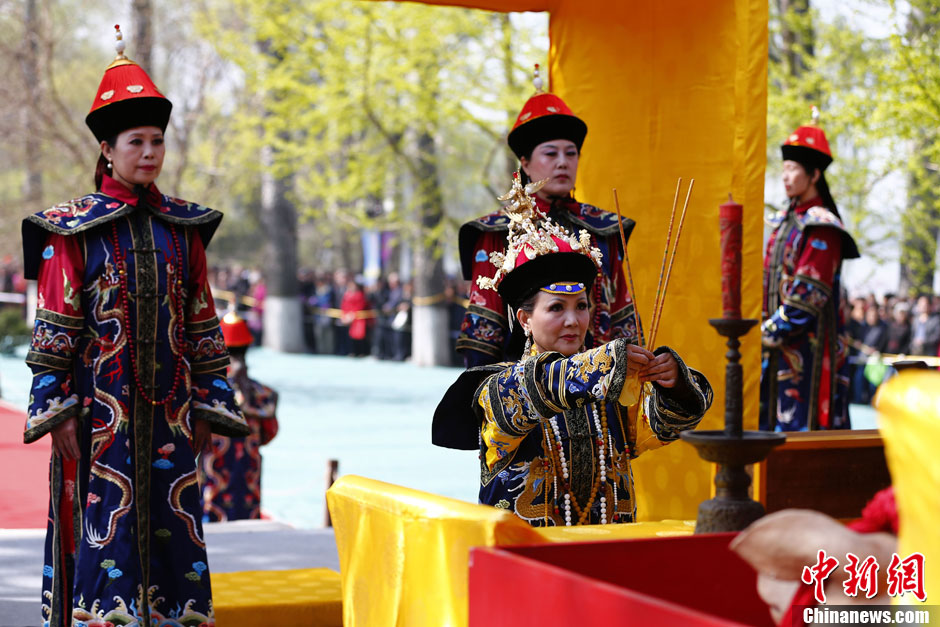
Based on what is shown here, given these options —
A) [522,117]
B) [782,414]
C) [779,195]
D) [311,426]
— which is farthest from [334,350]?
[522,117]

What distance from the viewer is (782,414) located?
669 centimetres

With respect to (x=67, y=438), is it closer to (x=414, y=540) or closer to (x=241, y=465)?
(x=414, y=540)

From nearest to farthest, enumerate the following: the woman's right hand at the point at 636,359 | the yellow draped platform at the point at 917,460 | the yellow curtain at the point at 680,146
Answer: the yellow draped platform at the point at 917,460, the woman's right hand at the point at 636,359, the yellow curtain at the point at 680,146

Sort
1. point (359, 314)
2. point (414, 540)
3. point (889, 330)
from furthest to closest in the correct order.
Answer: point (359, 314) < point (889, 330) < point (414, 540)

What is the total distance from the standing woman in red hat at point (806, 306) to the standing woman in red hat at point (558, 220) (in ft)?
7.00

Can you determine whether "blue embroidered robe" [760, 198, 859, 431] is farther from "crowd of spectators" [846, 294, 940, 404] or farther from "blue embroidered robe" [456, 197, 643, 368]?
"crowd of spectators" [846, 294, 940, 404]

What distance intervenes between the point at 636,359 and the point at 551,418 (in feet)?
1.71

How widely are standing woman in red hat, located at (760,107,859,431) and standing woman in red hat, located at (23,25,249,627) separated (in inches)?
129

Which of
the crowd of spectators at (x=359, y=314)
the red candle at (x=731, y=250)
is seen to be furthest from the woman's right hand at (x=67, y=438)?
the crowd of spectators at (x=359, y=314)

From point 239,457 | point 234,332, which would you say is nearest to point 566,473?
point 239,457

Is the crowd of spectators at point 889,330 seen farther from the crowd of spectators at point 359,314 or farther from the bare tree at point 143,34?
the bare tree at point 143,34

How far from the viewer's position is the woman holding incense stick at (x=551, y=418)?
3279 mm

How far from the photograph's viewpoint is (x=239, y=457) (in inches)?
283

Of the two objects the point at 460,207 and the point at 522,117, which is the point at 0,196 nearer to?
the point at 460,207
